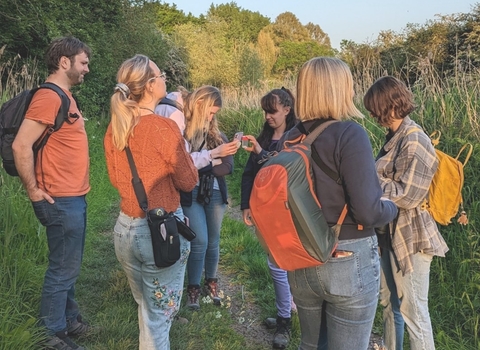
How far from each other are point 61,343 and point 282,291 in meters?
1.62

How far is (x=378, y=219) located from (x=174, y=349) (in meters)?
1.94

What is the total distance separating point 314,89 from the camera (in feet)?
5.98

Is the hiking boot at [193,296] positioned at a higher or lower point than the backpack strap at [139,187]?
lower

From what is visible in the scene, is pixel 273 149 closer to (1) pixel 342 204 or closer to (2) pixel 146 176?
(2) pixel 146 176

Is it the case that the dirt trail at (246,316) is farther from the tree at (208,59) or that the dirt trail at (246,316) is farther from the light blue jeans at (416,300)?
the tree at (208,59)

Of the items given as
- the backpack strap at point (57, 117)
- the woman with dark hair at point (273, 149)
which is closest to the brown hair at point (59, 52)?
the backpack strap at point (57, 117)

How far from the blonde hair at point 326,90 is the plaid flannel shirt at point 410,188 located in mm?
782

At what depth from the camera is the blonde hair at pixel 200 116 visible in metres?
3.48

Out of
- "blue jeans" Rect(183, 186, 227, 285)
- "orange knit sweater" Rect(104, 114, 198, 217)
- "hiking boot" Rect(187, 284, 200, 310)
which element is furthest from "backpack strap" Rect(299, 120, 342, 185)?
"hiking boot" Rect(187, 284, 200, 310)

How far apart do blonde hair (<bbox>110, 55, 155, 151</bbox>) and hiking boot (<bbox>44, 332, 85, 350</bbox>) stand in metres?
1.44

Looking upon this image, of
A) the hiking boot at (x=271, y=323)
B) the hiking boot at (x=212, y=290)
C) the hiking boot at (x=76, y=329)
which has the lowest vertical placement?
the hiking boot at (x=271, y=323)

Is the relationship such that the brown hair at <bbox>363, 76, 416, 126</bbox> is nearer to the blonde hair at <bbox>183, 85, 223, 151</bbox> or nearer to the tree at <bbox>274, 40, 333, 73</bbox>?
the blonde hair at <bbox>183, 85, 223, 151</bbox>

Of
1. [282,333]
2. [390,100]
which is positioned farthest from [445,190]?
[282,333]

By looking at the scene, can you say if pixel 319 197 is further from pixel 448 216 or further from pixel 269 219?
pixel 448 216
